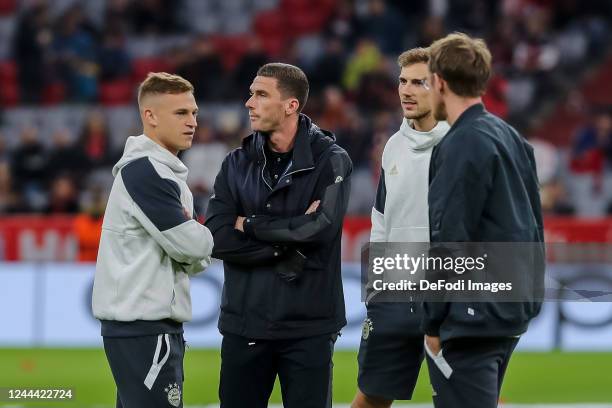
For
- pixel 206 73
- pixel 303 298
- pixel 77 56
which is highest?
pixel 77 56

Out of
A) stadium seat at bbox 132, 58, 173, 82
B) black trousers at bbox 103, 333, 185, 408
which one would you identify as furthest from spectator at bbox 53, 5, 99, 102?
black trousers at bbox 103, 333, 185, 408

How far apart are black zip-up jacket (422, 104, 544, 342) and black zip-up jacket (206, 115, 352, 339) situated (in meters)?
0.94

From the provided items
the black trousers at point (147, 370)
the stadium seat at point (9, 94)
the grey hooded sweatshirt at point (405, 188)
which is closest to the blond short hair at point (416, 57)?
the grey hooded sweatshirt at point (405, 188)

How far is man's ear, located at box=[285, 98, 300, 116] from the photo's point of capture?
6.10 metres

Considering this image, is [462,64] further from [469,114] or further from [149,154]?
[149,154]

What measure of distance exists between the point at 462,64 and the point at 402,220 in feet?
4.86

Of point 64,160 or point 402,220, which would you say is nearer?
point 402,220

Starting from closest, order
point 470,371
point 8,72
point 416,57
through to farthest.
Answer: point 470,371 < point 416,57 < point 8,72

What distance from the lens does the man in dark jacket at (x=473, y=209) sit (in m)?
5.00

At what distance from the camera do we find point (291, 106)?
6117 millimetres

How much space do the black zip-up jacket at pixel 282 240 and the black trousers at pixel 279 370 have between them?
69 millimetres

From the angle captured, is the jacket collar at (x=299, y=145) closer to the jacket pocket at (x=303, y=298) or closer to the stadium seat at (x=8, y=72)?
the jacket pocket at (x=303, y=298)

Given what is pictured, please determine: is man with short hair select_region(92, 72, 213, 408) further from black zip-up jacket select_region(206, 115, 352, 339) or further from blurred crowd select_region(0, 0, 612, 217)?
blurred crowd select_region(0, 0, 612, 217)

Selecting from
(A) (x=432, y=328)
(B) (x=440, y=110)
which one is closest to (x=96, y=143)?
(B) (x=440, y=110)
